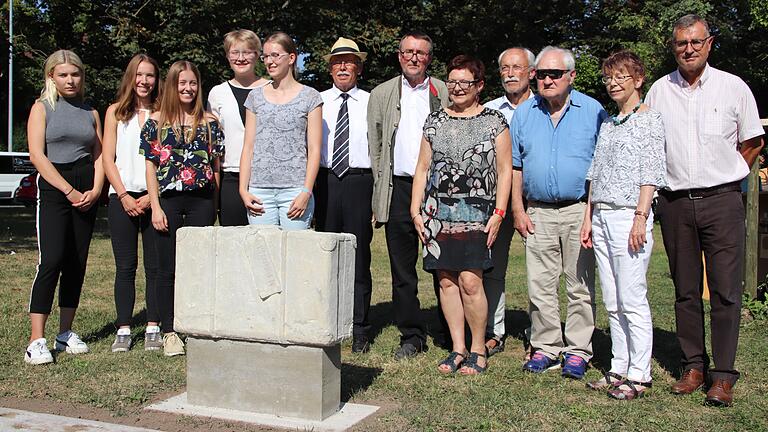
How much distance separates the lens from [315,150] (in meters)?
5.67

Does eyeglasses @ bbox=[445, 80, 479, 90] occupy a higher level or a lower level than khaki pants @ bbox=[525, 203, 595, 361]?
higher

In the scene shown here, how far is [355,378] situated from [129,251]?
2082 mm

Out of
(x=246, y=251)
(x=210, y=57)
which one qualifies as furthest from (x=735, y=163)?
(x=210, y=57)

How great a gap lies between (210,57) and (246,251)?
57.7 ft

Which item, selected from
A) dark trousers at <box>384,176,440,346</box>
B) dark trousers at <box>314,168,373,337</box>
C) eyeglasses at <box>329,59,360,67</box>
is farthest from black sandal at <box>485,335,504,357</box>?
eyeglasses at <box>329,59,360,67</box>

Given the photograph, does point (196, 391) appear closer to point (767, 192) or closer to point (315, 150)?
point (315, 150)

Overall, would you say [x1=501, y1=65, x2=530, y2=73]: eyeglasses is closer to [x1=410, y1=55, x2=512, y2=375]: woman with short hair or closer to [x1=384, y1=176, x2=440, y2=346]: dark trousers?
[x1=410, y1=55, x2=512, y2=375]: woman with short hair

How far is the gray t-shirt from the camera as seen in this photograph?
18.5 ft

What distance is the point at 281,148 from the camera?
5.64 m

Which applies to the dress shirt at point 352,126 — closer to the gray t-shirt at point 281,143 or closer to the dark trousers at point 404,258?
the dark trousers at point 404,258

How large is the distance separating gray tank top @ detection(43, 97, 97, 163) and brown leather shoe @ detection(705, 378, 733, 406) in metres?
4.66

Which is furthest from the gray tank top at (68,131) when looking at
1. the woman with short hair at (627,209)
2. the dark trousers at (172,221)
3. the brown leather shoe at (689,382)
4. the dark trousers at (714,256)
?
the brown leather shoe at (689,382)

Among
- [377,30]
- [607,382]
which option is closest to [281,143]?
[607,382]

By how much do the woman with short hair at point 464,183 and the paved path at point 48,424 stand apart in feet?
7.57
